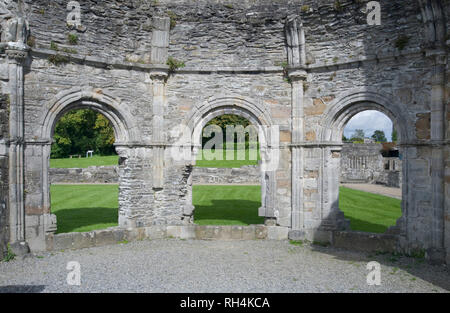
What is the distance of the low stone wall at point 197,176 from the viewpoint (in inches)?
988

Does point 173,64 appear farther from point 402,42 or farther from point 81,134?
Result: point 81,134

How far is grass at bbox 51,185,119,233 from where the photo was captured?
11.3 meters

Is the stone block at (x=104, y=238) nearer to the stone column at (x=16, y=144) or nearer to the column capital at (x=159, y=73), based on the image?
the stone column at (x=16, y=144)

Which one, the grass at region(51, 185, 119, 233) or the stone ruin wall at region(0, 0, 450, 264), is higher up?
the stone ruin wall at region(0, 0, 450, 264)

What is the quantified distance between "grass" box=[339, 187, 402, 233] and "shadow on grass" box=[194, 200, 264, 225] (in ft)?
10.5

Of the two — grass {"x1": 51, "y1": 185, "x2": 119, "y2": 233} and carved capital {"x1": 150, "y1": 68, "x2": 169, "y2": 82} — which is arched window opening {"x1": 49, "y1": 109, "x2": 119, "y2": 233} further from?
carved capital {"x1": 150, "y1": 68, "x2": 169, "y2": 82}

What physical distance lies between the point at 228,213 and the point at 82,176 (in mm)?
14973

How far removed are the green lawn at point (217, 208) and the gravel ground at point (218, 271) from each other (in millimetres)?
2463

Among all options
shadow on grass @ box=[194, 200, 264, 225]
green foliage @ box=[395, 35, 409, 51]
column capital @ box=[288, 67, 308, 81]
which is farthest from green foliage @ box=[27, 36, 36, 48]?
green foliage @ box=[395, 35, 409, 51]

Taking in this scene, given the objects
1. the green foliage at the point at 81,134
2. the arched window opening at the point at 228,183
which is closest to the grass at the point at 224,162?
the arched window opening at the point at 228,183

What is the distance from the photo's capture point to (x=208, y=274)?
7273 millimetres

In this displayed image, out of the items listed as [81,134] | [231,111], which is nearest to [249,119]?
[231,111]

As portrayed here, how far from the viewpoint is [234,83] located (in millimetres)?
10555
